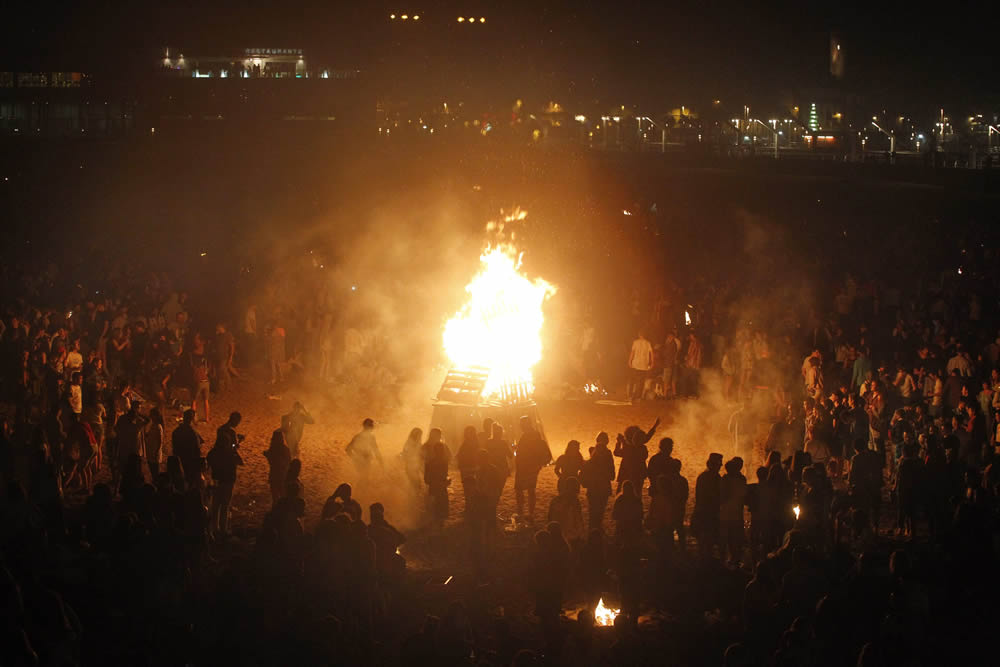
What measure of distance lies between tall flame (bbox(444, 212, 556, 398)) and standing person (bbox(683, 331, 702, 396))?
9.05ft

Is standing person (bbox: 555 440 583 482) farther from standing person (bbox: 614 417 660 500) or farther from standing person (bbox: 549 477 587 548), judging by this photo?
standing person (bbox: 549 477 587 548)

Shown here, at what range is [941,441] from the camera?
10867 mm

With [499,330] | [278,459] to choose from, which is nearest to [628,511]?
[278,459]

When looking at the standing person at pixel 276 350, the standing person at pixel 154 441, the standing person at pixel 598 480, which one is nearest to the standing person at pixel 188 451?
the standing person at pixel 154 441

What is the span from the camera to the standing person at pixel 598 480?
34.3 feet

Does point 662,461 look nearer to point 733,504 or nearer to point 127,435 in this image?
point 733,504

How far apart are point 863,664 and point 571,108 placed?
4359 centimetres

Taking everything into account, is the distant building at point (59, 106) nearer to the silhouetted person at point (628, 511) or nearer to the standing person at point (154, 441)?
the standing person at point (154, 441)

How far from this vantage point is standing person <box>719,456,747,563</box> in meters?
9.77

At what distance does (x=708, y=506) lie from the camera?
9734mm

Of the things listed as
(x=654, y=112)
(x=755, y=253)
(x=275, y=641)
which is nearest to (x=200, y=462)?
(x=275, y=641)

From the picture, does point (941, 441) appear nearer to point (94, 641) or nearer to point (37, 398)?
point (94, 641)

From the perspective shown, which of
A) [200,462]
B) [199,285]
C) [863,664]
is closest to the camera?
[863,664]

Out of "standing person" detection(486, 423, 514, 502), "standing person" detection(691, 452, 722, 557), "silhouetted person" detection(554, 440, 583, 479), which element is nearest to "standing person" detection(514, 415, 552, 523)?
"standing person" detection(486, 423, 514, 502)
